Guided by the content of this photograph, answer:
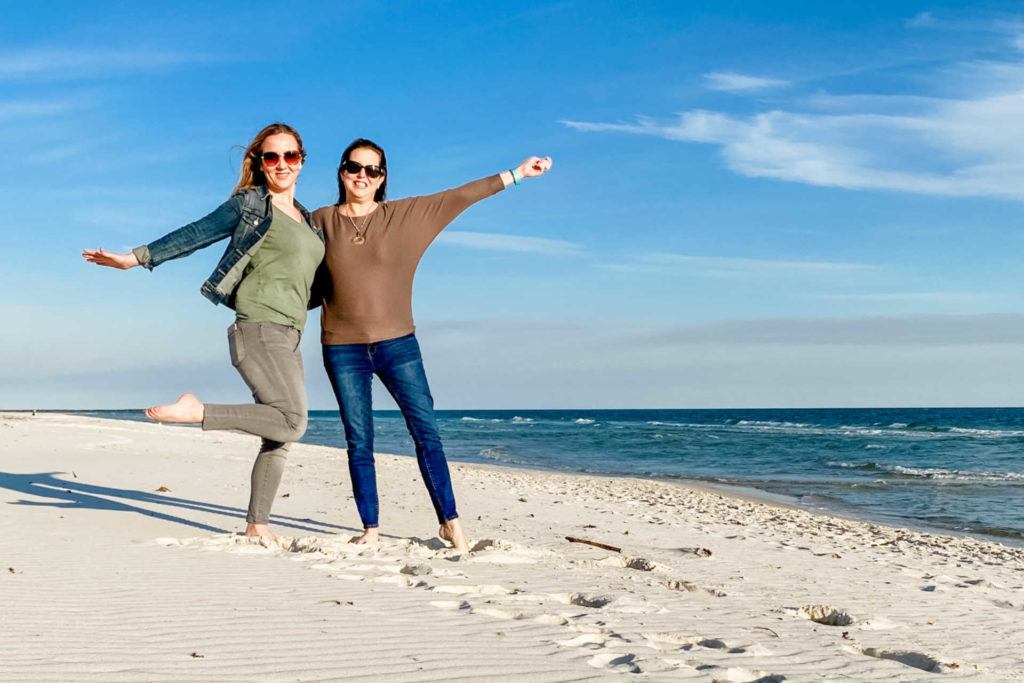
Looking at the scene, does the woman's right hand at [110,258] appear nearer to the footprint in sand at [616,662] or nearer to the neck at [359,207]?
the neck at [359,207]

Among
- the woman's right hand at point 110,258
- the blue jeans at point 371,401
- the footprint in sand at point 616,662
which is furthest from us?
the blue jeans at point 371,401

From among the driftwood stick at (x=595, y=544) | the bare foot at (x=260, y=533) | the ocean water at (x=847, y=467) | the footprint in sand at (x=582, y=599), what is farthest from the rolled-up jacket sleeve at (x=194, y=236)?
the ocean water at (x=847, y=467)

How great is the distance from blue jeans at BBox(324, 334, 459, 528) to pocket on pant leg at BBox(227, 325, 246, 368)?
531mm

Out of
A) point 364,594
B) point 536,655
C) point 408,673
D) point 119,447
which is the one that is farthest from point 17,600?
point 119,447

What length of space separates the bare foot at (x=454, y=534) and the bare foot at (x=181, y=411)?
1591mm

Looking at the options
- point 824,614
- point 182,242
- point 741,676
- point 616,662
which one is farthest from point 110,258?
point 824,614

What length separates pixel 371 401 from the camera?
530 centimetres

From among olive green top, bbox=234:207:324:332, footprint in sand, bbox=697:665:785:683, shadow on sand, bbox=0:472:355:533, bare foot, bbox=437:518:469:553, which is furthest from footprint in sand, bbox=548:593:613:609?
shadow on sand, bbox=0:472:355:533

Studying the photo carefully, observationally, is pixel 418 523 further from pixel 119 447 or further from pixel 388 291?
pixel 119 447

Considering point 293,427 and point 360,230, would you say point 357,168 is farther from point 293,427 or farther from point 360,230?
point 293,427

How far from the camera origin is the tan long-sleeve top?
4965mm

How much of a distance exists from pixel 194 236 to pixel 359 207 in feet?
3.20

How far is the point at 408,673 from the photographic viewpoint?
2719 mm

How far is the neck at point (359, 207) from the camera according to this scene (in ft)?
16.7
